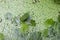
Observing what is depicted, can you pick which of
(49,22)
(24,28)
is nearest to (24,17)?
(24,28)

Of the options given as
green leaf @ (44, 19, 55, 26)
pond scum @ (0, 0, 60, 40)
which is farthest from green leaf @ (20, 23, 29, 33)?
green leaf @ (44, 19, 55, 26)

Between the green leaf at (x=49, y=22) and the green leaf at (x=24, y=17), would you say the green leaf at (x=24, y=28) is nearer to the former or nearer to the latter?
the green leaf at (x=24, y=17)

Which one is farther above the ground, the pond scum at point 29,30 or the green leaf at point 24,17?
the green leaf at point 24,17

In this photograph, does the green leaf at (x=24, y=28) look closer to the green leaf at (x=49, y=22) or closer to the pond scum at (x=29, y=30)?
the pond scum at (x=29, y=30)

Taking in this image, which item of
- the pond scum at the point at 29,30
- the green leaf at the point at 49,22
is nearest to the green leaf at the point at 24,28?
the pond scum at the point at 29,30

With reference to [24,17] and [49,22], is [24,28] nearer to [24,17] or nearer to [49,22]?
[24,17]

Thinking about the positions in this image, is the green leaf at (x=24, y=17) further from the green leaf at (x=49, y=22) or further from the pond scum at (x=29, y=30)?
the green leaf at (x=49, y=22)

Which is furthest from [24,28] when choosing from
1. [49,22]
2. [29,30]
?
[49,22]

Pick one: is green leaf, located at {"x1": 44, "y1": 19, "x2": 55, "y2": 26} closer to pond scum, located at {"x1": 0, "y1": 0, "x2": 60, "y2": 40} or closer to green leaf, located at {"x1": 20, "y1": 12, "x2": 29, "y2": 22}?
pond scum, located at {"x1": 0, "y1": 0, "x2": 60, "y2": 40}

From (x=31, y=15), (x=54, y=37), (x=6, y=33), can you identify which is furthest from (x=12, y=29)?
(x=54, y=37)

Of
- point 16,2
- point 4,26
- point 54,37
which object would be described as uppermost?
point 16,2

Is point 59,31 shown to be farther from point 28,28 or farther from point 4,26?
point 4,26
